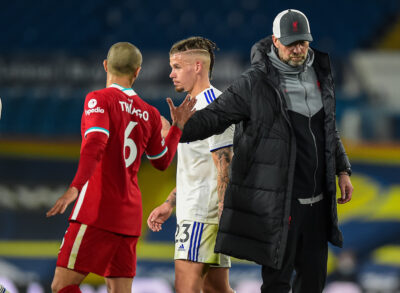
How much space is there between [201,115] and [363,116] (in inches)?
200

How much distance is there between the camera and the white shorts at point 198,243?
4.41 m

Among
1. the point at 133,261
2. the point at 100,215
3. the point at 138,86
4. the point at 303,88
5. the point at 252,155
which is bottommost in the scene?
the point at 133,261

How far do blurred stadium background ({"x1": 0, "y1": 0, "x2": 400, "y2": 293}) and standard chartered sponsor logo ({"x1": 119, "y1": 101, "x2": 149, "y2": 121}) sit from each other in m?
4.31

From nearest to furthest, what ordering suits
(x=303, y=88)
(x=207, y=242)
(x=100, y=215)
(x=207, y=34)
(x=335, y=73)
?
1. (x=100, y=215)
2. (x=303, y=88)
3. (x=207, y=242)
4. (x=335, y=73)
5. (x=207, y=34)

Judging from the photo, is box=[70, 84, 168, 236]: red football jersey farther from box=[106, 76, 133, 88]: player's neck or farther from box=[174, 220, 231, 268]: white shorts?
box=[174, 220, 231, 268]: white shorts

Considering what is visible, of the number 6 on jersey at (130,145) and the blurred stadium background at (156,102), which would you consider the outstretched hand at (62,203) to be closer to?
the number 6 on jersey at (130,145)

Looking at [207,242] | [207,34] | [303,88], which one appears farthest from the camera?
[207,34]

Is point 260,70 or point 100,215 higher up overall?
point 260,70

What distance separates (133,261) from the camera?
404 centimetres

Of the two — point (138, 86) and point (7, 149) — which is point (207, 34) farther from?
point (7, 149)

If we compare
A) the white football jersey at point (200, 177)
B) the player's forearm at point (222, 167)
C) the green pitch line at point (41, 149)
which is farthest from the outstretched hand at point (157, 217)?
the green pitch line at point (41, 149)

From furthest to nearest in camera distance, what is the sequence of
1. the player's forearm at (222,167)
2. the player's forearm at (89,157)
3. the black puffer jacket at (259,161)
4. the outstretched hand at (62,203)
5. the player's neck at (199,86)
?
the player's neck at (199,86), the player's forearm at (222,167), the black puffer jacket at (259,161), the player's forearm at (89,157), the outstretched hand at (62,203)

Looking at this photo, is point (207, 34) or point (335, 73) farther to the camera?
point (207, 34)

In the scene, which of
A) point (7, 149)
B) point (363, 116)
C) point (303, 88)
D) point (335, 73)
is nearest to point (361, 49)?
point (335, 73)
